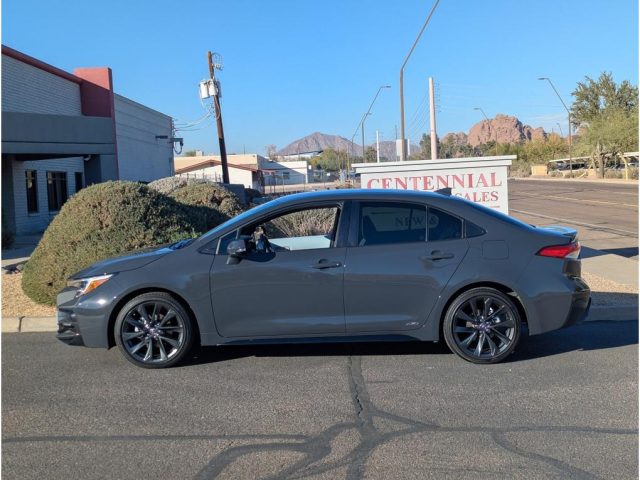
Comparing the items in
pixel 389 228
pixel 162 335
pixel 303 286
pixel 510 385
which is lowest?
pixel 510 385

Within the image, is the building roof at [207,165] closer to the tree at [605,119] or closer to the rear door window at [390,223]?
the tree at [605,119]

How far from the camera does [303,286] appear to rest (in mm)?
5871

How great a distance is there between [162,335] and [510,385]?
3168 millimetres

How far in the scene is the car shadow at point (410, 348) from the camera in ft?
21.1

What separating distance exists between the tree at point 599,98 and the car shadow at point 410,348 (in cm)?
7085

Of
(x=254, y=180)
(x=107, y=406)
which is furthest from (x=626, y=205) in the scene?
(x=254, y=180)

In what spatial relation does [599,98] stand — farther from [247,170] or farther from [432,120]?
[432,120]

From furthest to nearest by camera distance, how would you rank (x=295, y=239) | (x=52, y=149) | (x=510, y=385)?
(x=52, y=149), (x=295, y=239), (x=510, y=385)

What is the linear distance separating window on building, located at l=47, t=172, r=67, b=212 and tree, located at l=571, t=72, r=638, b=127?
6187cm

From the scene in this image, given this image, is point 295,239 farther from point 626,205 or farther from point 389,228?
point 626,205

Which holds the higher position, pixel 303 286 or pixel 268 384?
pixel 303 286

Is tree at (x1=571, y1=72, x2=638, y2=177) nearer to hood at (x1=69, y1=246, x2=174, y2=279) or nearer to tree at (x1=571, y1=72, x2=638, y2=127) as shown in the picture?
tree at (x1=571, y1=72, x2=638, y2=127)

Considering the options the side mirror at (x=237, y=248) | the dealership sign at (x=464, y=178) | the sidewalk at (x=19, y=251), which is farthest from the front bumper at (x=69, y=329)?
the sidewalk at (x=19, y=251)

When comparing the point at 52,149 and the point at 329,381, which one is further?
the point at 52,149
